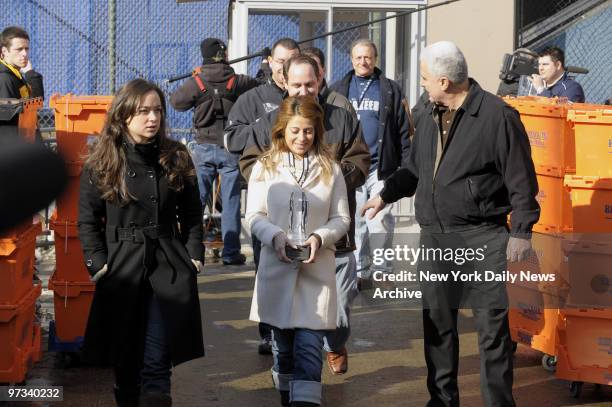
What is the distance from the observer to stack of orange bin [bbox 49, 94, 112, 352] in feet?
22.2

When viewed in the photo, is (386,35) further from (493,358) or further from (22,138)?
(22,138)

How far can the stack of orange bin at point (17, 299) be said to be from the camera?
5.97m

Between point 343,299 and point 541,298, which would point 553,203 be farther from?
point 343,299

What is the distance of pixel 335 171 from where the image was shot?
18.9 ft

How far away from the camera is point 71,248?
6.89m

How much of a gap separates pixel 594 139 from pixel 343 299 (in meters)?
1.76

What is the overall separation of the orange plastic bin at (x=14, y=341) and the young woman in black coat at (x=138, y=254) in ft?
3.09

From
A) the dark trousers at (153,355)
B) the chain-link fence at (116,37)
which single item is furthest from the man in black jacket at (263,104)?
the chain-link fence at (116,37)

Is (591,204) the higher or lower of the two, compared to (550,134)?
lower

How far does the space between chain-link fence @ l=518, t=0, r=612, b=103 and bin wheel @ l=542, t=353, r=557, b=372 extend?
6.57m

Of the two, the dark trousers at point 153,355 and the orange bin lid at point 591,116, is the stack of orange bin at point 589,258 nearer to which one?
the orange bin lid at point 591,116

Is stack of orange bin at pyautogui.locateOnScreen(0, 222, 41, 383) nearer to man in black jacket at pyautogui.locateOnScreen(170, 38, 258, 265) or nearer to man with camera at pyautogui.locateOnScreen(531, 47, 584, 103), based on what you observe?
man in black jacket at pyautogui.locateOnScreen(170, 38, 258, 265)

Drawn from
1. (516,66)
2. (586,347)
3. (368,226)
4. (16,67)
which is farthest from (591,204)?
(16,67)

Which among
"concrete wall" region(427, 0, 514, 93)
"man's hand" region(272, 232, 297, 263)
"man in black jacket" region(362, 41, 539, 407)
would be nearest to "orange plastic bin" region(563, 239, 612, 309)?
"man in black jacket" region(362, 41, 539, 407)
